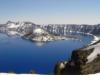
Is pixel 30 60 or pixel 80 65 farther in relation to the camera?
pixel 30 60

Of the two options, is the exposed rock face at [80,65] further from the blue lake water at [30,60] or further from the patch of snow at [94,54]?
the blue lake water at [30,60]

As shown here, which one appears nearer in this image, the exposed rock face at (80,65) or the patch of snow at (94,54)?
the exposed rock face at (80,65)

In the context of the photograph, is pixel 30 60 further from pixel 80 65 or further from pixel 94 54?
pixel 80 65

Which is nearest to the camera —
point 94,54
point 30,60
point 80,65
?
point 80,65

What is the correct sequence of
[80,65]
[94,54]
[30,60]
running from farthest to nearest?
[30,60], [94,54], [80,65]

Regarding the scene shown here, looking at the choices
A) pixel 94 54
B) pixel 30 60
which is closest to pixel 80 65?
pixel 94 54

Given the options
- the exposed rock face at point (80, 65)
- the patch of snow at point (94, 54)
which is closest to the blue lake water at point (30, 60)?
the exposed rock face at point (80, 65)

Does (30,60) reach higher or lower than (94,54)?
lower

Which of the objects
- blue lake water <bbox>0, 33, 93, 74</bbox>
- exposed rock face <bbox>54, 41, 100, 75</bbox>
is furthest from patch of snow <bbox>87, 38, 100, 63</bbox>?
blue lake water <bbox>0, 33, 93, 74</bbox>

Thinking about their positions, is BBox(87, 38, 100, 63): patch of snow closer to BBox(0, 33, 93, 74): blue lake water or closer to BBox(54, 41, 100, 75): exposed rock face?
BBox(54, 41, 100, 75): exposed rock face
